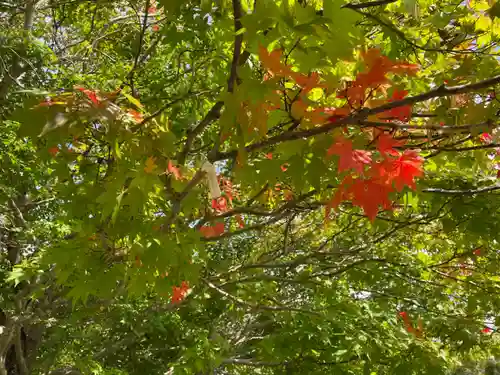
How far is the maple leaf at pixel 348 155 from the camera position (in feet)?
4.58

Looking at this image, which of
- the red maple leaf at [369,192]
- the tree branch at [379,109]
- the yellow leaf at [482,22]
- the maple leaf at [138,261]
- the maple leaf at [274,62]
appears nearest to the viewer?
the tree branch at [379,109]

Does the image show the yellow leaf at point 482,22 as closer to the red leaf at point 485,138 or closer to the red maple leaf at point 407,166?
the red leaf at point 485,138

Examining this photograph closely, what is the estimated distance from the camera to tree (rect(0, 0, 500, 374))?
1478 millimetres

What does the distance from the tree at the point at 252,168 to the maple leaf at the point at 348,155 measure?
2 centimetres

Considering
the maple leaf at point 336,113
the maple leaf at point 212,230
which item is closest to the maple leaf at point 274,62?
the maple leaf at point 336,113

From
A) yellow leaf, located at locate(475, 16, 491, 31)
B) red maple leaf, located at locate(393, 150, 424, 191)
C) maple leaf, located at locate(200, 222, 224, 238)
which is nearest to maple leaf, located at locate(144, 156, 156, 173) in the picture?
red maple leaf, located at locate(393, 150, 424, 191)

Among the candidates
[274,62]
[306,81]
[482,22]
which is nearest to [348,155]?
[306,81]

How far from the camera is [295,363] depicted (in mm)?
3672

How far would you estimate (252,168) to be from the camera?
6.08 feet

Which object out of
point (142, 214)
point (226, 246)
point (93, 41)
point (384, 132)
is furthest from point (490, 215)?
point (93, 41)

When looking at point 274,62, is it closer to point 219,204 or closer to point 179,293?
point 219,204

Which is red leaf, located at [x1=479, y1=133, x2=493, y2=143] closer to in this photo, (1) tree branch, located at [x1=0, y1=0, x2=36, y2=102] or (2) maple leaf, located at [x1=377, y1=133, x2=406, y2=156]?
(2) maple leaf, located at [x1=377, y1=133, x2=406, y2=156]

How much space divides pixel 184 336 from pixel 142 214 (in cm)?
320

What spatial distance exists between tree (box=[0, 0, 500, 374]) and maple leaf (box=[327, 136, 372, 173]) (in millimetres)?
16
